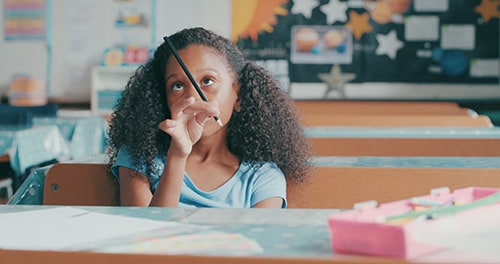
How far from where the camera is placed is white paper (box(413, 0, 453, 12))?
7.08 meters

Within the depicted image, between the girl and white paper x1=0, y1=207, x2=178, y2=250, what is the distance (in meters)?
0.58

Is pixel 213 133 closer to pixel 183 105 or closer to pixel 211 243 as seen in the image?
pixel 183 105

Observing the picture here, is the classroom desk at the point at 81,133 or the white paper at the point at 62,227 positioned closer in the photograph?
the white paper at the point at 62,227

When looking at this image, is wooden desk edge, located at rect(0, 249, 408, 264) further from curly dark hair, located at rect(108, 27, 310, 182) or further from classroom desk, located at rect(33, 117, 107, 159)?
classroom desk, located at rect(33, 117, 107, 159)

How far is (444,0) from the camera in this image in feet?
23.2

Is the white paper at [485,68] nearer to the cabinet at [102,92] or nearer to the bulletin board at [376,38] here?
the bulletin board at [376,38]

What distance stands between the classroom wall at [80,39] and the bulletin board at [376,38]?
23 centimetres

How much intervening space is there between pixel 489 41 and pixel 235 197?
5.75m

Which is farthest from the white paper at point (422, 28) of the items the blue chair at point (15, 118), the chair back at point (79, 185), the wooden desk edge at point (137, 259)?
the wooden desk edge at point (137, 259)

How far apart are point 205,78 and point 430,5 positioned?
570 cm

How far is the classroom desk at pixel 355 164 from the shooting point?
1824mm

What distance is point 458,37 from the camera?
7055mm

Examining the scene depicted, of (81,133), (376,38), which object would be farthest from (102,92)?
(376,38)

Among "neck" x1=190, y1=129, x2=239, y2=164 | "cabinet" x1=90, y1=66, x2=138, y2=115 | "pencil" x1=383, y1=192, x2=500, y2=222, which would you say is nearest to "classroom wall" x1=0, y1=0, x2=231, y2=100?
"cabinet" x1=90, y1=66, x2=138, y2=115
